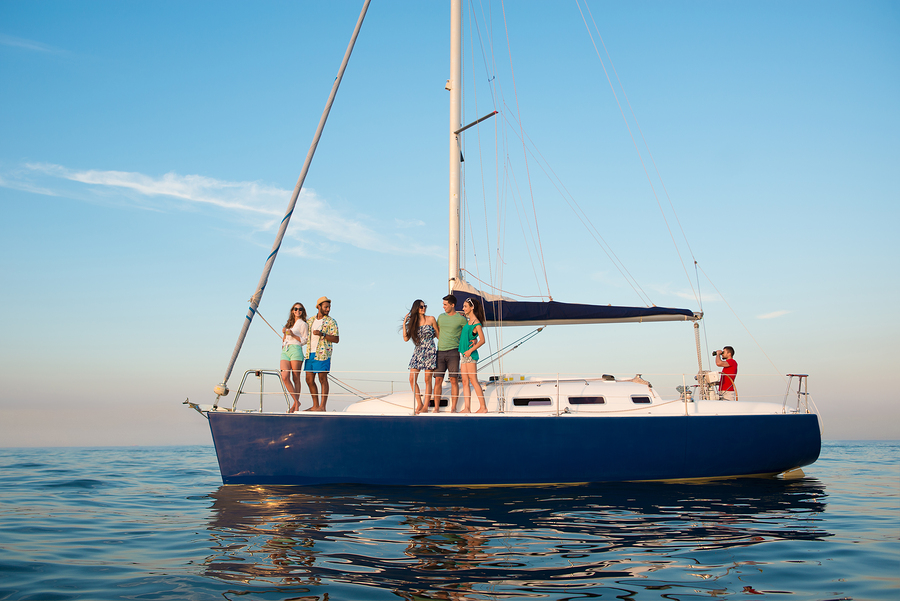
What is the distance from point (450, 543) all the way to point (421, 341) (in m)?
3.95

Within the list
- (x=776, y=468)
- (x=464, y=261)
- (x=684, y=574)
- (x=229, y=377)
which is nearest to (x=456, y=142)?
(x=464, y=261)

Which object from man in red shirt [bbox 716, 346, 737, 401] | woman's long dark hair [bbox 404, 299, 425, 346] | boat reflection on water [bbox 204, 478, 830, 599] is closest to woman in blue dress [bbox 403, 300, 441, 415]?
woman's long dark hair [bbox 404, 299, 425, 346]

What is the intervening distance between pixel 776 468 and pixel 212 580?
27.0ft

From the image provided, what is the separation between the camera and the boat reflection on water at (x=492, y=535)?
12.6 ft

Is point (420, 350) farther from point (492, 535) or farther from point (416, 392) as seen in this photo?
point (492, 535)

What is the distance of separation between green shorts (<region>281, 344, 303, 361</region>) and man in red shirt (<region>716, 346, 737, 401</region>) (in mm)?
6490

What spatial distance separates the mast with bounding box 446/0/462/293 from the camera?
9.84 m

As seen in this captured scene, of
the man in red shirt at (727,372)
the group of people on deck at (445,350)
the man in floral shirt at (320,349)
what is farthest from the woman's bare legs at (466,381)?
the man in red shirt at (727,372)

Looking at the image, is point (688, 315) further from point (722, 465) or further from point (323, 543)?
point (323, 543)

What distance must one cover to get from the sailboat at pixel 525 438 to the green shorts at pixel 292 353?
0.70 meters

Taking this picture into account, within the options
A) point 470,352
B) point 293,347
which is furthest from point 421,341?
point 293,347

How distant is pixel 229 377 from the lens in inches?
319

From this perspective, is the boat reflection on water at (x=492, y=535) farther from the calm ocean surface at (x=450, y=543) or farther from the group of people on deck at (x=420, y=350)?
the group of people on deck at (x=420, y=350)

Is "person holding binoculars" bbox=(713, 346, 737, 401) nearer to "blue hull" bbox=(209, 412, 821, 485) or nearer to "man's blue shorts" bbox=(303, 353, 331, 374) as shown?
"blue hull" bbox=(209, 412, 821, 485)
